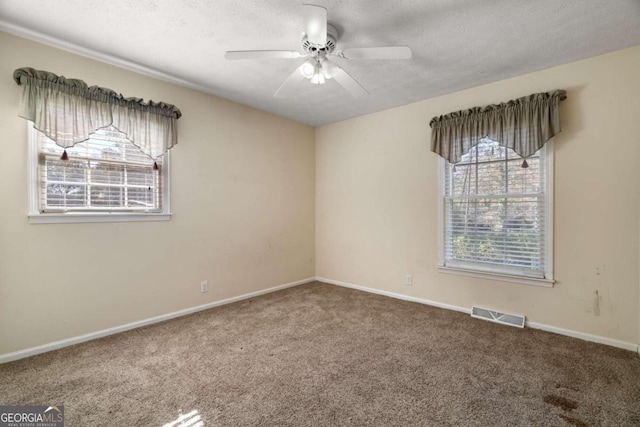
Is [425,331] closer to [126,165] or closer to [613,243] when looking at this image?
[613,243]

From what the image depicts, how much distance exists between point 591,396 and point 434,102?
3.06 meters

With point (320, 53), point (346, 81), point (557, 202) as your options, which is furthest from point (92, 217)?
point (557, 202)

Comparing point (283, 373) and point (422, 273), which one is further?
point (422, 273)

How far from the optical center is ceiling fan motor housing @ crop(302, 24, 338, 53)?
2.13 meters

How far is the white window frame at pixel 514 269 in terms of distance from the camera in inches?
110

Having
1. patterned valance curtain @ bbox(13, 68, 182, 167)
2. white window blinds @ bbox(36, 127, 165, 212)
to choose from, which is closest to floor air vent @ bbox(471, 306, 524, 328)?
white window blinds @ bbox(36, 127, 165, 212)

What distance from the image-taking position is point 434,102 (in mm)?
3527

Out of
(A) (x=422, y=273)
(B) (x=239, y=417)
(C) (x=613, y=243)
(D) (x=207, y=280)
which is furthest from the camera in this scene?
(A) (x=422, y=273)

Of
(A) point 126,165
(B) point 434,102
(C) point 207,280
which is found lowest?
(C) point 207,280

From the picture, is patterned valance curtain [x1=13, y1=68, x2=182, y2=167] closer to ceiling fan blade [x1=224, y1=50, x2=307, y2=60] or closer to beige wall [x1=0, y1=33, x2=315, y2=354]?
beige wall [x1=0, y1=33, x2=315, y2=354]

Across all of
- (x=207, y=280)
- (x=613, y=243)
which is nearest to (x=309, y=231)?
(x=207, y=280)

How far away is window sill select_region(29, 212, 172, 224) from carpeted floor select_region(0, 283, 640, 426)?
108 cm

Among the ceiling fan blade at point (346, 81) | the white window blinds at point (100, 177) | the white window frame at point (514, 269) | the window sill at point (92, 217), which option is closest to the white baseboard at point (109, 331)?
the window sill at point (92, 217)

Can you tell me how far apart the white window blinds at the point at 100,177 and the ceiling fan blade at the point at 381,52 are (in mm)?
2220
